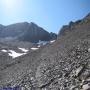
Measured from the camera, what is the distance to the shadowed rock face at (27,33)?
123 metres

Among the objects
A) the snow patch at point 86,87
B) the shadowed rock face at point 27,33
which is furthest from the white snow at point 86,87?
the shadowed rock face at point 27,33

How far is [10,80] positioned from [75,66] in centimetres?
1005

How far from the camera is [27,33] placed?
124m

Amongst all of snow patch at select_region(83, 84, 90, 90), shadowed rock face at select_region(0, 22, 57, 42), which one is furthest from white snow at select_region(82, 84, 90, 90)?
shadowed rock face at select_region(0, 22, 57, 42)

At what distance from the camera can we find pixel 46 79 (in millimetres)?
23156

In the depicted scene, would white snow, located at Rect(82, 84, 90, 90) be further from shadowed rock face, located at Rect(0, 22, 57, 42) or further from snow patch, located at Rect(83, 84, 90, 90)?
shadowed rock face, located at Rect(0, 22, 57, 42)

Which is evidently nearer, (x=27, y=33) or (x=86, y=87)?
(x=86, y=87)

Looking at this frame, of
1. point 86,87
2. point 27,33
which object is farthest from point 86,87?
point 27,33

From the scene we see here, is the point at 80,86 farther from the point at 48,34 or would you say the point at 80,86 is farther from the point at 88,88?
the point at 48,34

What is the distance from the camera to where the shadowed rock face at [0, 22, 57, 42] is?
12341 cm

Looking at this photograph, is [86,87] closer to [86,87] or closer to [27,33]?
[86,87]

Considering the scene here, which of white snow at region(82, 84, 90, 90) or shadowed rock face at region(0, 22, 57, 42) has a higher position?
shadowed rock face at region(0, 22, 57, 42)

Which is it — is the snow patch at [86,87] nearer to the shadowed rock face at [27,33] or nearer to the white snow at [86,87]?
the white snow at [86,87]

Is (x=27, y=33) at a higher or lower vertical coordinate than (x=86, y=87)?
higher
